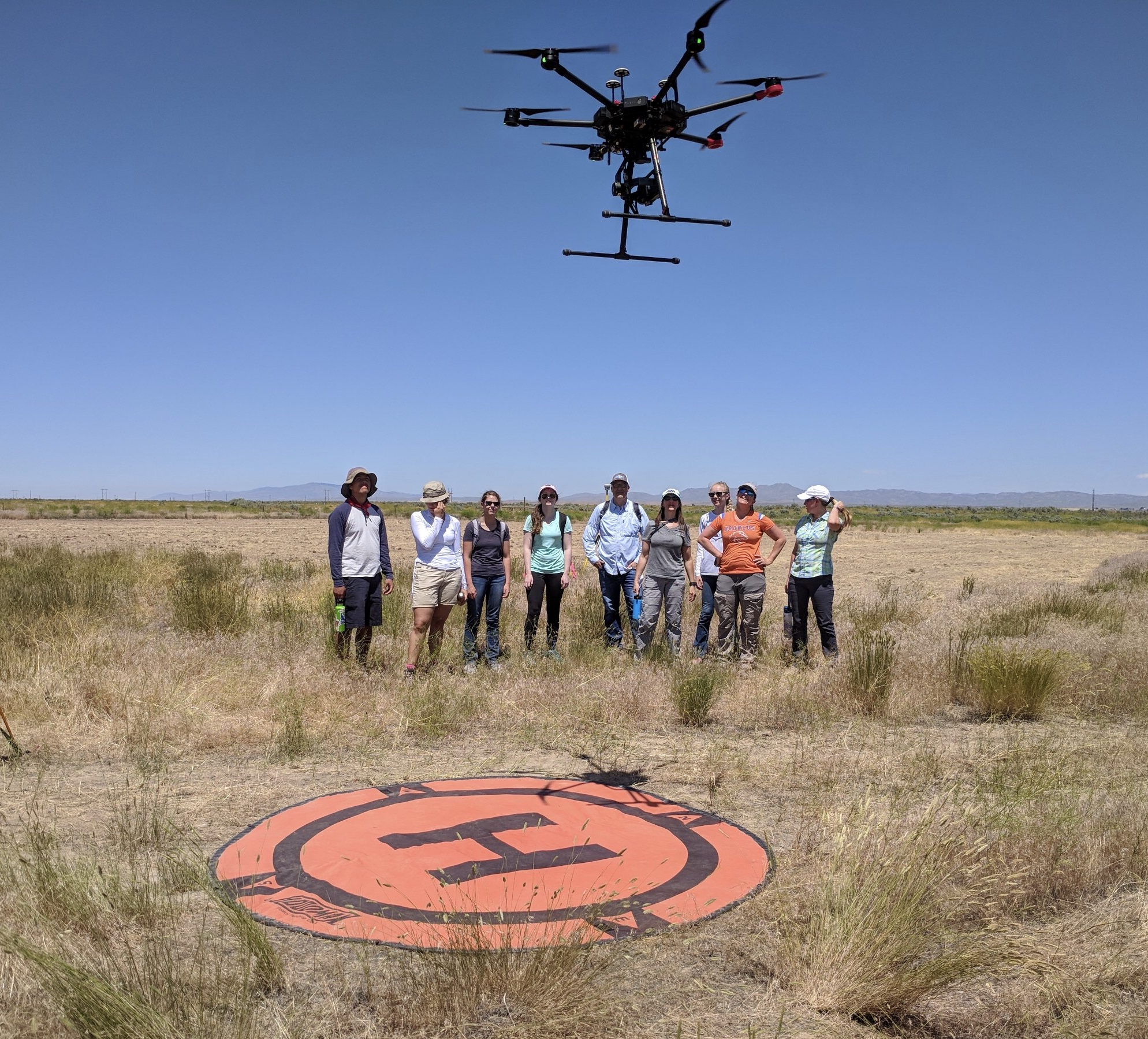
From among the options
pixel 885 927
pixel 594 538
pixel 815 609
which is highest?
pixel 594 538

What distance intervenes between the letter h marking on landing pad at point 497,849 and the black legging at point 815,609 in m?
4.99

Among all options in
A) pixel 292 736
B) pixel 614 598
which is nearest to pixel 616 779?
pixel 292 736

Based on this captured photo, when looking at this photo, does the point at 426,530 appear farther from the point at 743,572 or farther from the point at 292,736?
the point at 743,572

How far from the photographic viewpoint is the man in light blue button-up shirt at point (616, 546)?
10602mm

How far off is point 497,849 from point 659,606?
17.9 ft

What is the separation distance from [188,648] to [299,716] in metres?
3.11

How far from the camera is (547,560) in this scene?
10383 mm

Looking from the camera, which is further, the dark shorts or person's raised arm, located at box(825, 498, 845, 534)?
person's raised arm, located at box(825, 498, 845, 534)

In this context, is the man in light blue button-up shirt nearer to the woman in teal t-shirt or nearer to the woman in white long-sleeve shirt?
the woman in teal t-shirt

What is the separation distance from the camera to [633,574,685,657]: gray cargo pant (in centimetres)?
1012

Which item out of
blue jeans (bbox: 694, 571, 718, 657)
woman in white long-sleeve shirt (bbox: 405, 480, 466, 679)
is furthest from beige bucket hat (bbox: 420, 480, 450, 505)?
blue jeans (bbox: 694, 571, 718, 657)

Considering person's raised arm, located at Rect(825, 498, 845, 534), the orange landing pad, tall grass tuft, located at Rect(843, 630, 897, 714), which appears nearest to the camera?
the orange landing pad

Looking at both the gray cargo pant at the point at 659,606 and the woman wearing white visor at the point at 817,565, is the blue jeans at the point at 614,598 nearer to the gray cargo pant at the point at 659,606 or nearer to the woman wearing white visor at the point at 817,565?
the gray cargo pant at the point at 659,606

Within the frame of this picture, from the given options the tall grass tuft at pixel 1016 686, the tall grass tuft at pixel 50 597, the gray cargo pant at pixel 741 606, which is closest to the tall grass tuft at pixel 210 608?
the tall grass tuft at pixel 50 597
